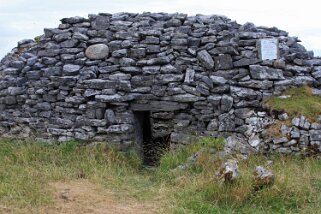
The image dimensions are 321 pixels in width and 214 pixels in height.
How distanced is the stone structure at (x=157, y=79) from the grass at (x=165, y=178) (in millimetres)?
514

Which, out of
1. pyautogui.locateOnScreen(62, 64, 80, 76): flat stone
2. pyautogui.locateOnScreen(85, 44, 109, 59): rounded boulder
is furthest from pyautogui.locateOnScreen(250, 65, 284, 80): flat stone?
pyautogui.locateOnScreen(62, 64, 80, 76): flat stone

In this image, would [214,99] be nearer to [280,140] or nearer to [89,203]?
[280,140]

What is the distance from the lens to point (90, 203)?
6.27 metres

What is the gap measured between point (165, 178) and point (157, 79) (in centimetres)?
224

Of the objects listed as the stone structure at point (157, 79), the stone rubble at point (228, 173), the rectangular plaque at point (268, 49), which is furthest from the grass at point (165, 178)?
the rectangular plaque at point (268, 49)

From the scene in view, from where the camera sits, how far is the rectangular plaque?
8.67 m

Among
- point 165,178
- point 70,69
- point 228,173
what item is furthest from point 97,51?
point 228,173

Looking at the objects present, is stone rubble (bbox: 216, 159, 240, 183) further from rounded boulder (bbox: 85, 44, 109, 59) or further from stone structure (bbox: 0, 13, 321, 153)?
rounded boulder (bbox: 85, 44, 109, 59)

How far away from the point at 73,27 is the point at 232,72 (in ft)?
11.1

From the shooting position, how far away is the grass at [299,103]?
8.25 meters

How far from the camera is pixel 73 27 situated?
9547 mm

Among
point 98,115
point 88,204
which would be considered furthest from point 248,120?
point 88,204

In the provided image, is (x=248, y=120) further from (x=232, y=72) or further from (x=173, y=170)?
(x=173, y=170)

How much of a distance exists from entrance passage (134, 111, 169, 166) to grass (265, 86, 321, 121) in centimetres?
225
